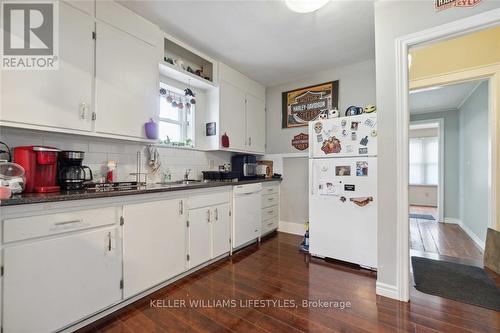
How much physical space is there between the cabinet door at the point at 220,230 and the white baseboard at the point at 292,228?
54.7 inches

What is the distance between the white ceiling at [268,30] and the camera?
2.01 m

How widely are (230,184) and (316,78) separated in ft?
7.36

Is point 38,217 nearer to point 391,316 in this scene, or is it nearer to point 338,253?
point 391,316

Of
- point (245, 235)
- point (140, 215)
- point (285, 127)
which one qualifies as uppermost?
point (285, 127)

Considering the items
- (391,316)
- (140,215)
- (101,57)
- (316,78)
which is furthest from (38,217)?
(316,78)

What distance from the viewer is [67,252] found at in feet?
Answer: 4.50

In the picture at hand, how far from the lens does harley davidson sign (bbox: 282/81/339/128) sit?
3350 mm

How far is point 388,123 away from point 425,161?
22.1 ft

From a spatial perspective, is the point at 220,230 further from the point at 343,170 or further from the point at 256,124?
the point at 256,124

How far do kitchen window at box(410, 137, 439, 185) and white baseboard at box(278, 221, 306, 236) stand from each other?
18.5 ft

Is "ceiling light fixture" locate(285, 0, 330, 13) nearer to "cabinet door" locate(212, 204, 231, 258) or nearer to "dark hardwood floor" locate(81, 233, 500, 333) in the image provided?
"cabinet door" locate(212, 204, 231, 258)

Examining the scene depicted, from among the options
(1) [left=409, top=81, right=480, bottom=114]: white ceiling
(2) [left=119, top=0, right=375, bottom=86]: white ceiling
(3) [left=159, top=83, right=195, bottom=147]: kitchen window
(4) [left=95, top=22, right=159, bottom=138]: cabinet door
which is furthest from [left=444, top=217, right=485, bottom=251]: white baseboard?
(4) [left=95, top=22, right=159, bottom=138]: cabinet door

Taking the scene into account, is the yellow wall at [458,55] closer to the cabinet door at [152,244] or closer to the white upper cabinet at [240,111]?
the white upper cabinet at [240,111]

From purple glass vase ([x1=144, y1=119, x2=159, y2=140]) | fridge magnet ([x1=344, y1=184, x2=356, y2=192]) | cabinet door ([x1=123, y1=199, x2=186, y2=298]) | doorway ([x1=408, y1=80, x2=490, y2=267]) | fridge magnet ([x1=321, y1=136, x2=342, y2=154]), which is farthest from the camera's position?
doorway ([x1=408, y1=80, x2=490, y2=267])
